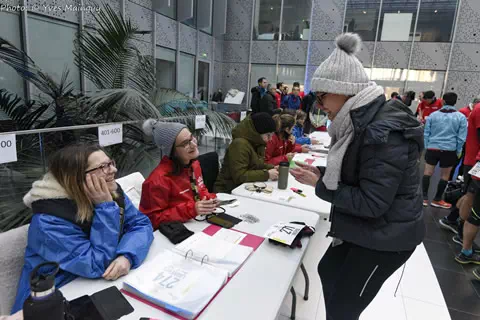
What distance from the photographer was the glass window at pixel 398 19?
9273mm

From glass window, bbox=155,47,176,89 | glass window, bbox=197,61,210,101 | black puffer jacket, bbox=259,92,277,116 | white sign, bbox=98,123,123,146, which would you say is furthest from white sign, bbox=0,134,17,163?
glass window, bbox=197,61,210,101

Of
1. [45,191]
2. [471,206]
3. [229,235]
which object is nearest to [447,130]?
[471,206]

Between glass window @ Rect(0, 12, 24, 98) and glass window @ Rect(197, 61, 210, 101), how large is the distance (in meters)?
5.62

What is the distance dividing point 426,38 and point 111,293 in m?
11.1

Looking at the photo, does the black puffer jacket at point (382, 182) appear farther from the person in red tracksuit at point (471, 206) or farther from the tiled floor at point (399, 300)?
the person in red tracksuit at point (471, 206)

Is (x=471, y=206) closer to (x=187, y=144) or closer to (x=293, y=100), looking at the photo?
(x=187, y=144)

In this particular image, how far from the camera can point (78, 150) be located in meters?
1.26

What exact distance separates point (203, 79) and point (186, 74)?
47.1 inches

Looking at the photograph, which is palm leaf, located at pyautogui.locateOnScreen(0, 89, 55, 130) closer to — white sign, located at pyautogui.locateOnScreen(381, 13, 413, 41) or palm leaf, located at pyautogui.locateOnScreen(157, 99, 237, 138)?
palm leaf, located at pyautogui.locateOnScreen(157, 99, 237, 138)

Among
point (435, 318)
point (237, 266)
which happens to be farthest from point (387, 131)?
point (435, 318)

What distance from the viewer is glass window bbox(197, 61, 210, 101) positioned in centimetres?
952

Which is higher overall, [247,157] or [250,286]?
[247,157]

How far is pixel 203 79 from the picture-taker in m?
9.78

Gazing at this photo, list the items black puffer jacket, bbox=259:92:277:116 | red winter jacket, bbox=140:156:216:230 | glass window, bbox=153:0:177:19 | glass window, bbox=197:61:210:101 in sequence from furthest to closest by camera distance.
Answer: glass window, bbox=197:61:210:101 < glass window, bbox=153:0:177:19 < black puffer jacket, bbox=259:92:277:116 < red winter jacket, bbox=140:156:216:230
